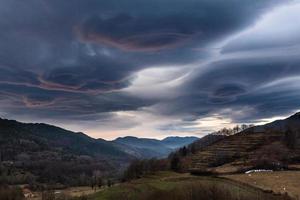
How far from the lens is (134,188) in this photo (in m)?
152

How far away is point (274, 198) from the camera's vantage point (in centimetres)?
11212

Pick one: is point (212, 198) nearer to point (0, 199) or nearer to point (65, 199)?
point (65, 199)

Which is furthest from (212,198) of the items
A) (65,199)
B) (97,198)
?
(65,199)

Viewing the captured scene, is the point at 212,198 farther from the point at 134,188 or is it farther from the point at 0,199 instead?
the point at 0,199

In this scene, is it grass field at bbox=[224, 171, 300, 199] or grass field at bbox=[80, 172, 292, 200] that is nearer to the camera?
grass field at bbox=[80, 172, 292, 200]

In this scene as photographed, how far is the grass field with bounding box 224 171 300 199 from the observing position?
450 feet

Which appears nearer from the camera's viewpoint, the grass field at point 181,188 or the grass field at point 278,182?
the grass field at point 181,188

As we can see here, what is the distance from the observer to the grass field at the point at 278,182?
13725cm

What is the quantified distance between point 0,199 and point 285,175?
442 feet

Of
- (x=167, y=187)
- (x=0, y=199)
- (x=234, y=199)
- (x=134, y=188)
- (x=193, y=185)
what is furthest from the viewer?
(x=0, y=199)

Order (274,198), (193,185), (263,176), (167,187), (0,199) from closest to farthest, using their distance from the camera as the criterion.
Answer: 1. (274,198)
2. (193,185)
3. (167,187)
4. (263,176)
5. (0,199)

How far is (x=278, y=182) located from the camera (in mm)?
158000

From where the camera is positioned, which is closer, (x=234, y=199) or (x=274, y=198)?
(x=234, y=199)

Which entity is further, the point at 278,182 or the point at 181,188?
the point at 278,182
